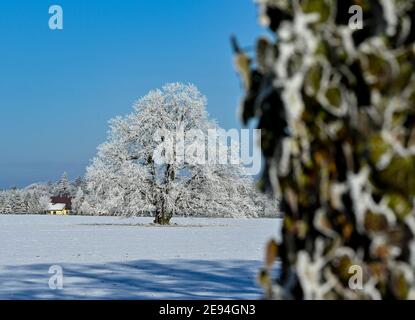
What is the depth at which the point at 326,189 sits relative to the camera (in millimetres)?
1641

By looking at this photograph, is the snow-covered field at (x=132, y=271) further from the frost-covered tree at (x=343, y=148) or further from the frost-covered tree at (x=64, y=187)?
the frost-covered tree at (x=64, y=187)

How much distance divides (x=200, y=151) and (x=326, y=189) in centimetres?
2877

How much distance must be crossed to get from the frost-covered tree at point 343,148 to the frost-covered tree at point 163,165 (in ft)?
90.8

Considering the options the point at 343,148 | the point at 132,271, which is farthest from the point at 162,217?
the point at 343,148

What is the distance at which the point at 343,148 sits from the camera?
1.65 meters

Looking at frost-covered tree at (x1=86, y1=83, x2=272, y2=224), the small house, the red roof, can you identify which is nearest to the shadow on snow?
frost-covered tree at (x1=86, y1=83, x2=272, y2=224)

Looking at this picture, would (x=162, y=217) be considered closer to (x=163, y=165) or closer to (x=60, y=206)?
(x=163, y=165)

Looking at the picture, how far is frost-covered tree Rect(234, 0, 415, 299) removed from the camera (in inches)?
64.0

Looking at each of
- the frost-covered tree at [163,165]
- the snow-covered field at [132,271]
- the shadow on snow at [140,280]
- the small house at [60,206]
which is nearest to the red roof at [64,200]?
the small house at [60,206]

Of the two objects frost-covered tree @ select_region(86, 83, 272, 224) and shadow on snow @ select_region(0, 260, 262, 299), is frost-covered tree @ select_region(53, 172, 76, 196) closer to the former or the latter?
frost-covered tree @ select_region(86, 83, 272, 224)

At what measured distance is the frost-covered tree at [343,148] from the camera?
1.63 m
